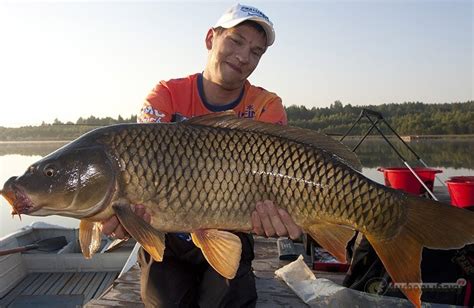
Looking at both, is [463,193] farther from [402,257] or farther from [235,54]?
[235,54]

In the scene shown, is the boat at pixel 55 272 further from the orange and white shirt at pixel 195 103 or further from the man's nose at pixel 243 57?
the man's nose at pixel 243 57

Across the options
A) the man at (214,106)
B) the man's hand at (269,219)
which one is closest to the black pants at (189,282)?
the man at (214,106)

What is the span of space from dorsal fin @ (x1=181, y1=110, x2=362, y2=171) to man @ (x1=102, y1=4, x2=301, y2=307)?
361mm

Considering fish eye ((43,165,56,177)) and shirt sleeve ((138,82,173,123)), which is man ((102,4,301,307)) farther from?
Result: fish eye ((43,165,56,177))

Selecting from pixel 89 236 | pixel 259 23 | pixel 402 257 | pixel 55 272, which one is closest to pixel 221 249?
pixel 89 236

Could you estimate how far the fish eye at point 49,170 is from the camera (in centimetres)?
165

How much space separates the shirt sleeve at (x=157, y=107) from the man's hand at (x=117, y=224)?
583 millimetres

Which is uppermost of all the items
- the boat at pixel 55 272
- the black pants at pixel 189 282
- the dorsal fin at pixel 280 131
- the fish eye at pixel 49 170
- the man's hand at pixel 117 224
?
the dorsal fin at pixel 280 131

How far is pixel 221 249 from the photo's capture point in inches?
68.1

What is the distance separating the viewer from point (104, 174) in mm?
1627

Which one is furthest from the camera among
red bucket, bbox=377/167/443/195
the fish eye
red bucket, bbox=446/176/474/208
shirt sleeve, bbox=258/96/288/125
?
red bucket, bbox=377/167/443/195

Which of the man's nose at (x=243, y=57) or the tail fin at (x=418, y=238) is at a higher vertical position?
the man's nose at (x=243, y=57)

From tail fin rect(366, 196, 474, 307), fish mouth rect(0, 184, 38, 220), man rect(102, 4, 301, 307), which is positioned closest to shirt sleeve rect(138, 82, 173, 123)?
man rect(102, 4, 301, 307)

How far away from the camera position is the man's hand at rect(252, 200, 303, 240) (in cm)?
167
